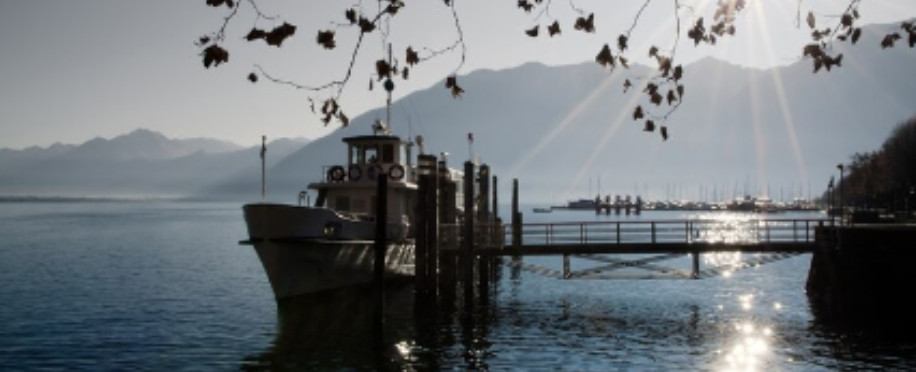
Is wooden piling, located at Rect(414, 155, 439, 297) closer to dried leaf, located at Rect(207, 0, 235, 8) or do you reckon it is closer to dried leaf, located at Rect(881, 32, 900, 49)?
dried leaf, located at Rect(881, 32, 900, 49)

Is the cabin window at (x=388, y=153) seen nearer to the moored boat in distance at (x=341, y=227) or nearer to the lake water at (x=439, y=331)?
the moored boat in distance at (x=341, y=227)

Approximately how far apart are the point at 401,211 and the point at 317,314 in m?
6.72

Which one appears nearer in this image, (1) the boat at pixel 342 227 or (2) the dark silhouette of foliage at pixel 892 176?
(1) the boat at pixel 342 227

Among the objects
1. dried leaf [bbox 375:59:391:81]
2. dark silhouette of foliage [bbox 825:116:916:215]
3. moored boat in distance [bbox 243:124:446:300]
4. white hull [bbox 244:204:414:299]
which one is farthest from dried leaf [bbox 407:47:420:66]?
dark silhouette of foliage [bbox 825:116:916:215]

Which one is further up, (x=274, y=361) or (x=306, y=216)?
(x=306, y=216)

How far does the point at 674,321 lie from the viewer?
96.1ft

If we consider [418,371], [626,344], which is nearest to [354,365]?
[418,371]

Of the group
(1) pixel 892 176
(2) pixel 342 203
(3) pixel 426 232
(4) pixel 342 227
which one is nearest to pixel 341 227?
(4) pixel 342 227

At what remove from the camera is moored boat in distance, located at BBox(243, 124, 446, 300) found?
92.7ft

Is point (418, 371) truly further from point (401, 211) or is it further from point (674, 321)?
point (401, 211)

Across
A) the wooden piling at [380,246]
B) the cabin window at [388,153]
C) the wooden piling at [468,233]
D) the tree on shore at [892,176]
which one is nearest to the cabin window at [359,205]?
the cabin window at [388,153]

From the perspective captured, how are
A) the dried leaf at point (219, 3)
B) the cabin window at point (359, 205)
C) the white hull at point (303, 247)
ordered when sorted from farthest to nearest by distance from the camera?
1. the cabin window at point (359, 205)
2. the white hull at point (303, 247)
3. the dried leaf at point (219, 3)

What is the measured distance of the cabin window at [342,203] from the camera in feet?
112

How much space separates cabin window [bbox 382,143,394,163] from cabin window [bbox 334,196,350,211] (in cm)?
219
